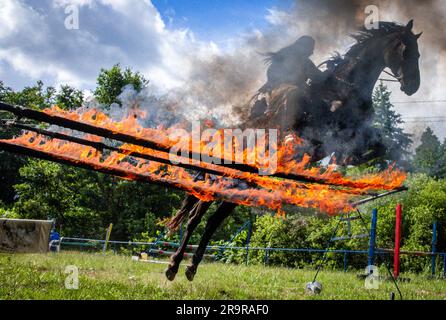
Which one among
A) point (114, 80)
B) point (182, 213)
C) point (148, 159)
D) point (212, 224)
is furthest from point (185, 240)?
point (114, 80)

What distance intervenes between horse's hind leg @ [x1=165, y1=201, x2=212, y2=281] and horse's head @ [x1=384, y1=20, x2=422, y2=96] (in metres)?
3.81

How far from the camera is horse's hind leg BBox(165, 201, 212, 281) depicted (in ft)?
22.5

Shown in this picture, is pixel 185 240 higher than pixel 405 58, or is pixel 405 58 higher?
pixel 405 58

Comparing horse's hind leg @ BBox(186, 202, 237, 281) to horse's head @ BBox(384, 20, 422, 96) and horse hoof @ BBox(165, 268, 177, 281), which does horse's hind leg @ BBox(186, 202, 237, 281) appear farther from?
horse's head @ BBox(384, 20, 422, 96)

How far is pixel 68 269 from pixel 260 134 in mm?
4730

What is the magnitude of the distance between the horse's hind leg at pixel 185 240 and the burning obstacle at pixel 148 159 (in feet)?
4.39

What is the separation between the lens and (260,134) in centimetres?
606

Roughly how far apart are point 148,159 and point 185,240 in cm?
313

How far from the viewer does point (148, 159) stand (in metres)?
4.17

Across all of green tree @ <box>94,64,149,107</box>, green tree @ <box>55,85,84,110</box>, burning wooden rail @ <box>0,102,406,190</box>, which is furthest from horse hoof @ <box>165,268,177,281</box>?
green tree @ <box>55,85,84,110</box>

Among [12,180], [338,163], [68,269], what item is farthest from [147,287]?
[12,180]

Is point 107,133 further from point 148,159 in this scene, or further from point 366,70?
point 366,70

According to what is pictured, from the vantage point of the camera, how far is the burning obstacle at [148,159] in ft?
11.3

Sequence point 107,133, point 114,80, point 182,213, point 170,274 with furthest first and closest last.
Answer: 1. point 114,80
2. point 182,213
3. point 170,274
4. point 107,133
